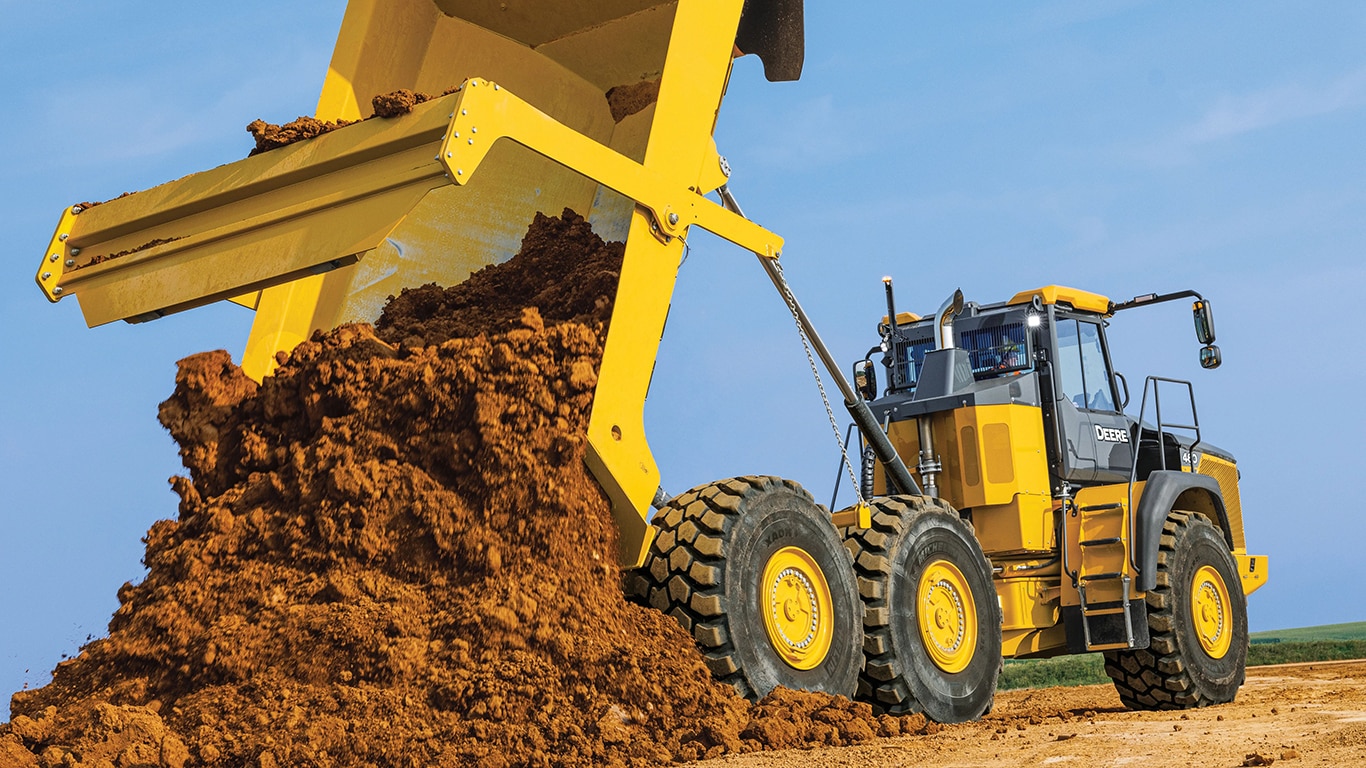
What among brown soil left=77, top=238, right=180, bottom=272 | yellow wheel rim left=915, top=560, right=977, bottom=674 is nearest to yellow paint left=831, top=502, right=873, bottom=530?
yellow wheel rim left=915, top=560, right=977, bottom=674

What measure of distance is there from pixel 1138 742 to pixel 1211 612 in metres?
3.62

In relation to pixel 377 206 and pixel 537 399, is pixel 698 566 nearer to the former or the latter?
pixel 537 399

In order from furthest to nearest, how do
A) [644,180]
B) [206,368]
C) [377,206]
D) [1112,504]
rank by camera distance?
[1112,504] < [206,368] < [644,180] < [377,206]

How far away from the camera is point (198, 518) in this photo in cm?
568

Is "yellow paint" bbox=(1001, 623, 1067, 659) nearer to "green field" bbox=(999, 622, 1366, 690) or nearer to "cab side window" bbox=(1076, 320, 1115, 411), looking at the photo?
"cab side window" bbox=(1076, 320, 1115, 411)

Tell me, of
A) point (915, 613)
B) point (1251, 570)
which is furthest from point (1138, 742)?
point (1251, 570)

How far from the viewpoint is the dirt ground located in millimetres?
4676

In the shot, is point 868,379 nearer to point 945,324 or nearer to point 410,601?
point 945,324

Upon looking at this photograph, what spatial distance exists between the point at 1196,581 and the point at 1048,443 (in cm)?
134

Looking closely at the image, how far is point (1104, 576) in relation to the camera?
26.5 ft

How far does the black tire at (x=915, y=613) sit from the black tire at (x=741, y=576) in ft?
1.22

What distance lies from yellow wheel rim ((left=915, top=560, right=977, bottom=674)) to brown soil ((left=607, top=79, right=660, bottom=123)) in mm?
2807

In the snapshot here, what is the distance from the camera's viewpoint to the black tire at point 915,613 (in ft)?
20.1

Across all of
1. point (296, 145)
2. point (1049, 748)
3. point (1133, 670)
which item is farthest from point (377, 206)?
point (1133, 670)
